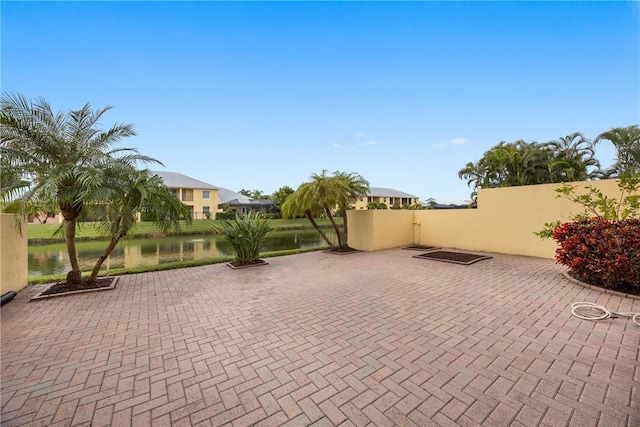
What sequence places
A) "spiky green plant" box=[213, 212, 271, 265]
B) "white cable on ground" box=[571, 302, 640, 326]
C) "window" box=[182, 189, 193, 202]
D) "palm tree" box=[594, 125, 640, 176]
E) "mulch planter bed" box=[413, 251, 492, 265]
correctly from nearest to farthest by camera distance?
"white cable on ground" box=[571, 302, 640, 326] → "mulch planter bed" box=[413, 251, 492, 265] → "spiky green plant" box=[213, 212, 271, 265] → "palm tree" box=[594, 125, 640, 176] → "window" box=[182, 189, 193, 202]

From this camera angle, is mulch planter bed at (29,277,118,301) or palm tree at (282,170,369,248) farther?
palm tree at (282,170,369,248)

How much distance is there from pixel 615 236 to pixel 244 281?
6948 millimetres

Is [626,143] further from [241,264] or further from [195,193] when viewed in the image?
[195,193]

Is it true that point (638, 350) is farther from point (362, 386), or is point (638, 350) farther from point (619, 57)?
point (619, 57)

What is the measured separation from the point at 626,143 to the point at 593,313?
1281 cm

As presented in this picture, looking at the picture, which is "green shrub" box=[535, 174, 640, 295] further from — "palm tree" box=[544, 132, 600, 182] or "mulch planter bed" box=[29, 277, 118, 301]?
"palm tree" box=[544, 132, 600, 182]

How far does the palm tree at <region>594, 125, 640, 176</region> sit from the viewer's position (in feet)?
35.2

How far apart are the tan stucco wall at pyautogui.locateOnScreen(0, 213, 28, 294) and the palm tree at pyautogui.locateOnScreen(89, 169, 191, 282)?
1.11 m

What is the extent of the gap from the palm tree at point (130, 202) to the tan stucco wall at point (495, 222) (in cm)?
644

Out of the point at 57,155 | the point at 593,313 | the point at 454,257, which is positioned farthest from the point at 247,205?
the point at 593,313

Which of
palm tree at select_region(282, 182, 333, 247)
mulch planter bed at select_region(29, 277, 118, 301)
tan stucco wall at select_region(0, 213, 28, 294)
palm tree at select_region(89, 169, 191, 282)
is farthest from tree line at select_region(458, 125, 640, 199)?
tan stucco wall at select_region(0, 213, 28, 294)

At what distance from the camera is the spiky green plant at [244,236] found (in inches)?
281

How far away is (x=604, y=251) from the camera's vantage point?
446 cm

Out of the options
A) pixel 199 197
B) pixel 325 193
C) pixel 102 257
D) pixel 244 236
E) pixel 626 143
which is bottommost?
pixel 102 257
